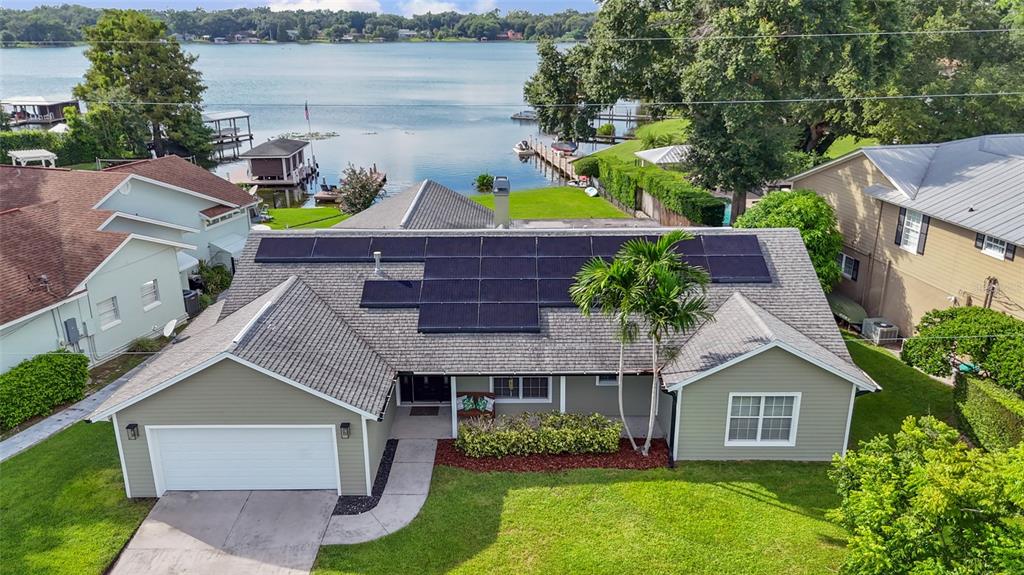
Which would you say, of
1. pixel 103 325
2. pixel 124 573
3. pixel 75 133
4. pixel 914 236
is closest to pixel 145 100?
pixel 75 133

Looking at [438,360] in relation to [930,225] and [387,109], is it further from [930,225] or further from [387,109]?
[387,109]

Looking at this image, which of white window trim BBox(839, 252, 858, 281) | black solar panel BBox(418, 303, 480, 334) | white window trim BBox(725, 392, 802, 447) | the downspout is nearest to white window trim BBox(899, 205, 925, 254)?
white window trim BBox(839, 252, 858, 281)

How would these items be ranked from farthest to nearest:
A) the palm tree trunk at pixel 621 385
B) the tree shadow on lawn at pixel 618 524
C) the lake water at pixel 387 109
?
the lake water at pixel 387 109 < the palm tree trunk at pixel 621 385 < the tree shadow on lawn at pixel 618 524

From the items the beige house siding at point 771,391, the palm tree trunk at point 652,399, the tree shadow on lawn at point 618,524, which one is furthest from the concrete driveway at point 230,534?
the beige house siding at point 771,391

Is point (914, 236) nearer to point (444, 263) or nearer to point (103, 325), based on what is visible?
point (444, 263)

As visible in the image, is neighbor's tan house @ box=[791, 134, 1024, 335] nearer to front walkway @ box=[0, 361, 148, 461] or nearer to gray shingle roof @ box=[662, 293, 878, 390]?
gray shingle roof @ box=[662, 293, 878, 390]

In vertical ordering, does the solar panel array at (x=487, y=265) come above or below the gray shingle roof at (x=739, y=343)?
above

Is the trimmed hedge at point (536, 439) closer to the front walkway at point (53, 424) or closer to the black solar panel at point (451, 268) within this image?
the black solar panel at point (451, 268)
